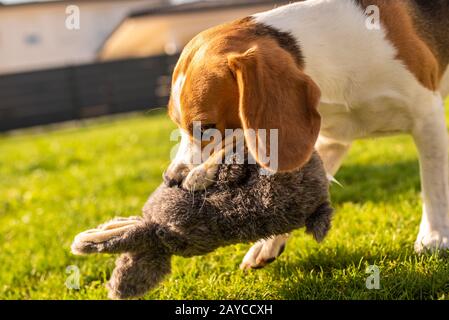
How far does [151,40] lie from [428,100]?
23420 mm

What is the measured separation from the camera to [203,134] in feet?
9.44

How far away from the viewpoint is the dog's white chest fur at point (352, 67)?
3.09 meters

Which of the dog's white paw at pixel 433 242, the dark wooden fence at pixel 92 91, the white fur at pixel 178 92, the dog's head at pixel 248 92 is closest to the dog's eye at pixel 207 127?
the dog's head at pixel 248 92

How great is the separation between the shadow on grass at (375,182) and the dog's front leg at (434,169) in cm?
116

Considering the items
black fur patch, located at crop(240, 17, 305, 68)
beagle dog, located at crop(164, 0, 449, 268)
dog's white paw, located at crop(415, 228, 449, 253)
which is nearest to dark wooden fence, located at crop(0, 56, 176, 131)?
beagle dog, located at crop(164, 0, 449, 268)

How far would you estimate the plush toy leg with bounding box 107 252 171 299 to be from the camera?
2.89 meters

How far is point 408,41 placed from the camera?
3154 millimetres

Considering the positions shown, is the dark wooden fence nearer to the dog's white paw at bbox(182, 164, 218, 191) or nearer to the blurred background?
the blurred background

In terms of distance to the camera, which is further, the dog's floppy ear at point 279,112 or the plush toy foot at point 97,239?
the plush toy foot at point 97,239

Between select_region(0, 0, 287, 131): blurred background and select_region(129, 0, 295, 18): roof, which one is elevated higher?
select_region(129, 0, 295, 18): roof

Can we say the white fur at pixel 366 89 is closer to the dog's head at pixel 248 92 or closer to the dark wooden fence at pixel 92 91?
the dog's head at pixel 248 92
